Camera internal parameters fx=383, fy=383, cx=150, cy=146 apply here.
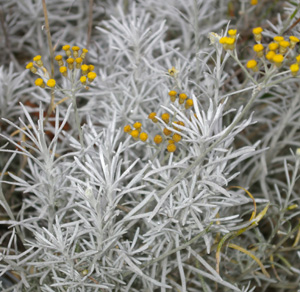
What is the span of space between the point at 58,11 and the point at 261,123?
2.51 ft

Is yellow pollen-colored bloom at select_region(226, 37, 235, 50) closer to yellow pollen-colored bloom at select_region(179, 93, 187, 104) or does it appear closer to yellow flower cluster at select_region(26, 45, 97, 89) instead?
yellow pollen-colored bloom at select_region(179, 93, 187, 104)

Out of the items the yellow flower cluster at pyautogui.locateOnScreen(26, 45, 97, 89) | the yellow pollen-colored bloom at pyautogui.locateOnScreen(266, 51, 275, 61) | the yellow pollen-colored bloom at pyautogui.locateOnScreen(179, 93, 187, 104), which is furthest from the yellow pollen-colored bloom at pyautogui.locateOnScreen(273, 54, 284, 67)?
the yellow flower cluster at pyautogui.locateOnScreen(26, 45, 97, 89)

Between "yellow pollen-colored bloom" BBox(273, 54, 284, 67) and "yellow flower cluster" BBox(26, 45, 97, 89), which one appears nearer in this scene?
"yellow pollen-colored bloom" BBox(273, 54, 284, 67)

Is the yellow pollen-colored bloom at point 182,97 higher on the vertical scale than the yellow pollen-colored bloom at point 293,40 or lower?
lower

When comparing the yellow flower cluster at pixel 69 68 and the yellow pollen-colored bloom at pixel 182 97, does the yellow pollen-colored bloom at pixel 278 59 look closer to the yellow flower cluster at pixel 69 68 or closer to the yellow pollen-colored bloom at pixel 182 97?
the yellow pollen-colored bloom at pixel 182 97

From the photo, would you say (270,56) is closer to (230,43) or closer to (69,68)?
(230,43)

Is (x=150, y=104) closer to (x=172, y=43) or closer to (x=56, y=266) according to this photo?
(x=172, y=43)

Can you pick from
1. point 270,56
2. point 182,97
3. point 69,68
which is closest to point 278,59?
point 270,56

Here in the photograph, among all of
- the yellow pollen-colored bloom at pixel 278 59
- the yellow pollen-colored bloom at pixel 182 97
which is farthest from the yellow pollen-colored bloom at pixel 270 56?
the yellow pollen-colored bloom at pixel 182 97

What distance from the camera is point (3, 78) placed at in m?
0.97

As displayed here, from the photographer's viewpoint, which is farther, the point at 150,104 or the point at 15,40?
the point at 15,40

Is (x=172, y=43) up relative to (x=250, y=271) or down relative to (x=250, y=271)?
up

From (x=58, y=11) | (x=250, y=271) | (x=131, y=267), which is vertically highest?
(x=58, y=11)

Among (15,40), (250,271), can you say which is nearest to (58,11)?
(15,40)
